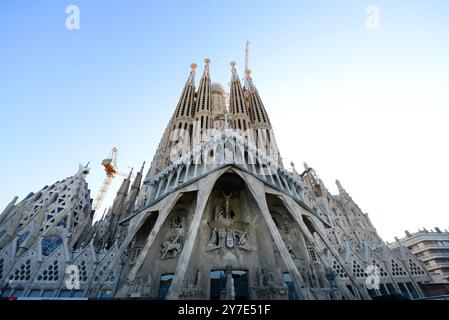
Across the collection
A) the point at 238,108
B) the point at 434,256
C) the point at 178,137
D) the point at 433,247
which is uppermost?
the point at 238,108

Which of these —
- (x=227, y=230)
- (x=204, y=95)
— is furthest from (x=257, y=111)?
(x=227, y=230)

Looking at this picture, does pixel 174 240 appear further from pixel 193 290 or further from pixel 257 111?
pixel 257 111

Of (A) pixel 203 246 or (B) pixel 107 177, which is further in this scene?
(B) pixel 107 177

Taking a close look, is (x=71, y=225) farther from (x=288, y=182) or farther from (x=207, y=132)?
(x=288, y=182)

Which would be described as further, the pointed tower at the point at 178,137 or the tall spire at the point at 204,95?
the tall spire at the point at 204,95

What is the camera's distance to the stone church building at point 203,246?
1280 cm

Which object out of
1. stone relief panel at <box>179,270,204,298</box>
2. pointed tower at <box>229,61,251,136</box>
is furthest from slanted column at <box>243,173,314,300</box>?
pointed tower at <box>229,61,251,136</box>

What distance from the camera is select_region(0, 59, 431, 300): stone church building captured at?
1280 centimetres

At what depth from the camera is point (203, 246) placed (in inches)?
581

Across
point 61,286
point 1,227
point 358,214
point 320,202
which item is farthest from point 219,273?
point 358,214

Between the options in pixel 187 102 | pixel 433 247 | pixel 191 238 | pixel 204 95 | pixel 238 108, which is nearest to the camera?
pixel 191 238

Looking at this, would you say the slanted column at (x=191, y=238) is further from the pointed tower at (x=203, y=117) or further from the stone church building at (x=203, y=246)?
the pointed tower at (x=203, y=117)

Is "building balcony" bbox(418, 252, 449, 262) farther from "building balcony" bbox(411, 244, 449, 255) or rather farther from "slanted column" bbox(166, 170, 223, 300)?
"slanted column" bbox(166, 170, 223, 300)

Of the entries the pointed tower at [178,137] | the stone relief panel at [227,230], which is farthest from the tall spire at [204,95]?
the stone relief panel at [227,230]
